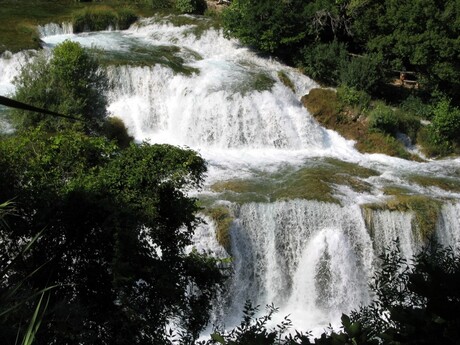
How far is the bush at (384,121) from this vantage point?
18.8m

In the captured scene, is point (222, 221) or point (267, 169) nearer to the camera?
Result: point (222, 221)

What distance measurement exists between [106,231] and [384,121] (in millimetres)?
14074

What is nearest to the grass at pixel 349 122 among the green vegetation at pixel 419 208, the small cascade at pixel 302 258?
the green vegetation at pixel 419 208

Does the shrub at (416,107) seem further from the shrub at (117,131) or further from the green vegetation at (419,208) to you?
the shrub at (117,131)

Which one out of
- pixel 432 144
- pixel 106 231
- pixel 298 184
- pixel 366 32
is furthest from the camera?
pixel 366 32

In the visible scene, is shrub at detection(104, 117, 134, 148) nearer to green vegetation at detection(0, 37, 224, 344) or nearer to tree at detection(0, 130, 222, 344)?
green vegetation at detection(0, 37, 224, 344)

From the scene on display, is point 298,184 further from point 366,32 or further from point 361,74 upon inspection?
point 366,32

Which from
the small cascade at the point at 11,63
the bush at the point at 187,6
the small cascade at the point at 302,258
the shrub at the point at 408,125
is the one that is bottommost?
the small cascade at the point at 302,258

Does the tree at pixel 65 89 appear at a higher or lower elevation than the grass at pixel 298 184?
higher

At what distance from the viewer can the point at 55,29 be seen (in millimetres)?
22562

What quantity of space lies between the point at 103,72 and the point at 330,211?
30.2 feet

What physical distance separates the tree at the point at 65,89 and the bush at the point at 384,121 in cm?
890

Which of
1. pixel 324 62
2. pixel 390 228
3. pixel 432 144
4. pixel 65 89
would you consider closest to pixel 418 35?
pixel 324 62

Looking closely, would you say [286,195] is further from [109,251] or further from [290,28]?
[290,28]
